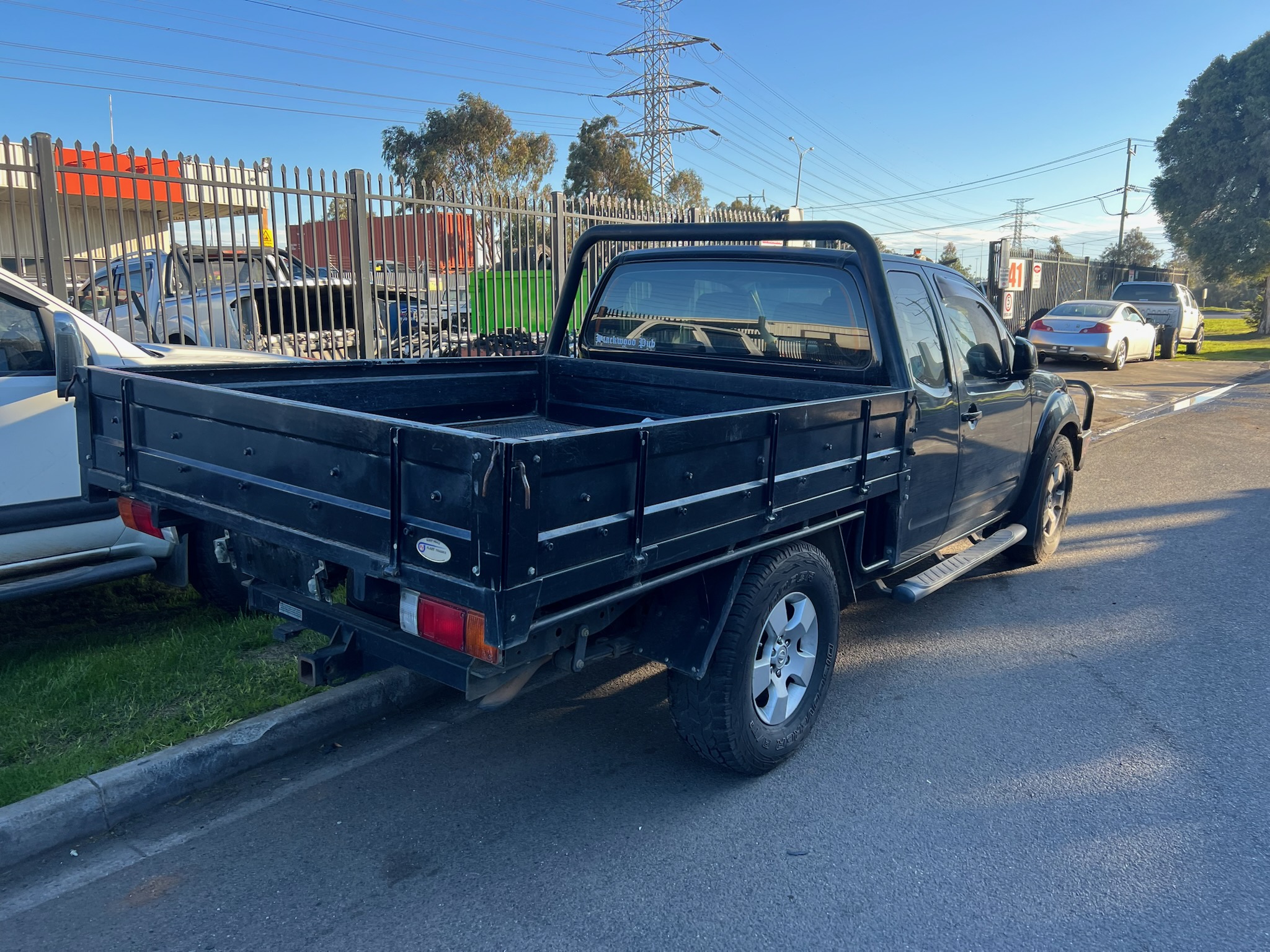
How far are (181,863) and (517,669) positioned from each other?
1309mm

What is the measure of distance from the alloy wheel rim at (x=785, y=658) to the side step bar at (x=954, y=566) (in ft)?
2.89

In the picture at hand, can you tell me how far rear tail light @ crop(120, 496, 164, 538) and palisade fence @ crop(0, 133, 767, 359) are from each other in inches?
150

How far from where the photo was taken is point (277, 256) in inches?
336

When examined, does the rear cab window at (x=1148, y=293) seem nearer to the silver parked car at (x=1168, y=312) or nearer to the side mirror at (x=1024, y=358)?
the silver parked car at (x=1168, y=312)

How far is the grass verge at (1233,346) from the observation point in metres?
24.5

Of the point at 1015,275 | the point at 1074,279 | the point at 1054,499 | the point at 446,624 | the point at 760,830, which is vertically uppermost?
the point at 1074,279

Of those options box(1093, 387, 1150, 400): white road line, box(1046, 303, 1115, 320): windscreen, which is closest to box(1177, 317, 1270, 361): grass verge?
box(1046, 303, 1115, 320): windscreen

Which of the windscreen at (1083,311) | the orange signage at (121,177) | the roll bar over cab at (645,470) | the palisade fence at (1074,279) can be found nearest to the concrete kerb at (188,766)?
the roll bar over cab at (645,470)

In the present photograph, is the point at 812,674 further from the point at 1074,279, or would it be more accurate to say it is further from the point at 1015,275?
the point at 1074,279

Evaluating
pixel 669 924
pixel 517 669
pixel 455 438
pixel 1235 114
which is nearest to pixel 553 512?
pixel 455 438

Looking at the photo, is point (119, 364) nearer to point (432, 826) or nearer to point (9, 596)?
point (9, 596)

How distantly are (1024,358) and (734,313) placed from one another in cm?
179

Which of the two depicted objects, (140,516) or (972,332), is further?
(972,332)

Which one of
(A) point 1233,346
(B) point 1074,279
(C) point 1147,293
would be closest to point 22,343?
(C) point 1147,293
